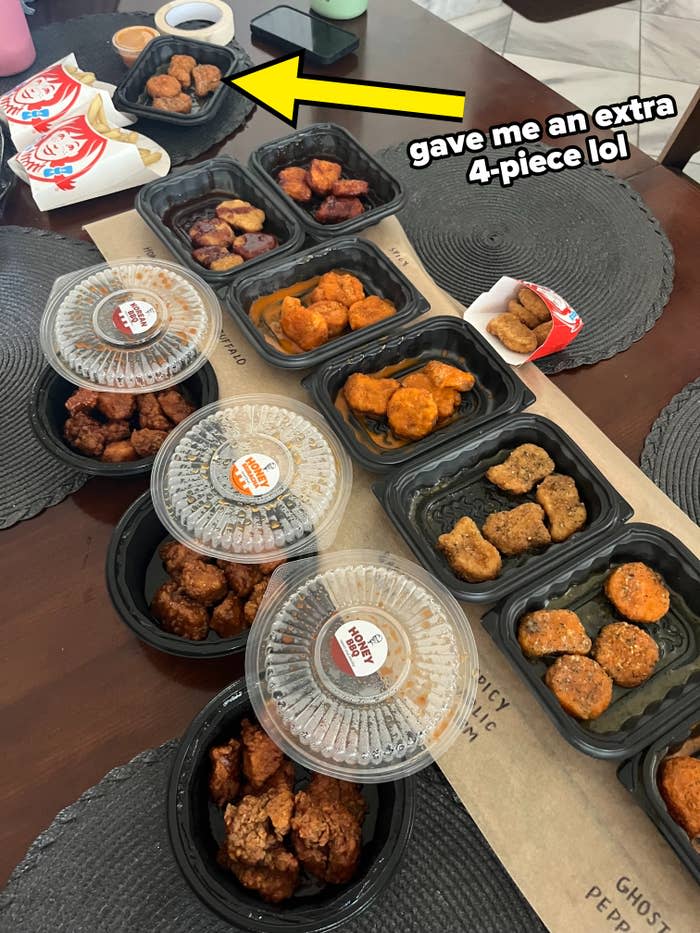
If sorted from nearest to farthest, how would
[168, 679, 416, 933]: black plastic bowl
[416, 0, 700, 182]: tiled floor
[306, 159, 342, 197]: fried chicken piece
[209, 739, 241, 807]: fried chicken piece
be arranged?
[168, 679, 416, 933]: black plastic bowl
[209, 739, 241, 807]: fried chicken piece
[306, 159, 342, 197]: fried chicken piece
[416, 0, 700, 182]: tiled floor

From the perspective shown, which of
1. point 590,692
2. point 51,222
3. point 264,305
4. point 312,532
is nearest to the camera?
point 590,692

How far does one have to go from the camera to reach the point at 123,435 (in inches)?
44.7

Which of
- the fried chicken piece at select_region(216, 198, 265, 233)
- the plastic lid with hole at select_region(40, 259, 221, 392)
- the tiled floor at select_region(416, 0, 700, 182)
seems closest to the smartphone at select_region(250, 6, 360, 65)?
the fried chicken piece at select_region(216, 198, 265, 233)

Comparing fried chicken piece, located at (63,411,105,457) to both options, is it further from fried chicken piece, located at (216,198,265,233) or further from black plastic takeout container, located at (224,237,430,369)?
fried chicken piece, located at (216,198,265,233)

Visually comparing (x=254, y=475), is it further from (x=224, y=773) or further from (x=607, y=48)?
(x=607, y=48)

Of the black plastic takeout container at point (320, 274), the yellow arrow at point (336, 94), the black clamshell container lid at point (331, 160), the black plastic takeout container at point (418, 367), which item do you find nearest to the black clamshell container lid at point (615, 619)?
the black plastic takeout container at point (418, 367)

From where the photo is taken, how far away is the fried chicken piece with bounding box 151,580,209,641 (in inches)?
37.0

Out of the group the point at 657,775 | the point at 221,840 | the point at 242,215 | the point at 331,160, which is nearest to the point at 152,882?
the point at 221,840

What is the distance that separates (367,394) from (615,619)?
0.52 m

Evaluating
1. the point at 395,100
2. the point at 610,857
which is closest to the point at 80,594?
the point at 610,857

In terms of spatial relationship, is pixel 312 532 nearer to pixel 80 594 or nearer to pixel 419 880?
pixel 80 594

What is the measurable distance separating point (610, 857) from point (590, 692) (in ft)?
0.61

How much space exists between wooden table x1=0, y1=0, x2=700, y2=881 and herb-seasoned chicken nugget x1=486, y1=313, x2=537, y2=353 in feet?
0.35

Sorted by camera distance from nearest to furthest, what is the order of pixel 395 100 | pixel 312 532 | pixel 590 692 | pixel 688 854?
pixel 688 854 < pixel 590 692 < pixel 312 532 < pixel 395 100
